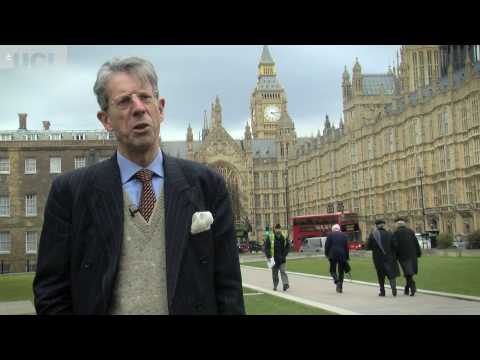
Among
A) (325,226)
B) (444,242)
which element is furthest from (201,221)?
(325,226)

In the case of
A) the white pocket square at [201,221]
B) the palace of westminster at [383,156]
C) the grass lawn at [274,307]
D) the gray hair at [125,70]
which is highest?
the palace of westminster at [383,156]

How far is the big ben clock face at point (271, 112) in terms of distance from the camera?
89387 millimetres

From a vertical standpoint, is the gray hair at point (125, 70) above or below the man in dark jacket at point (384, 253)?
above

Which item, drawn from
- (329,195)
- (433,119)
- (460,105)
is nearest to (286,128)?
(329,195)

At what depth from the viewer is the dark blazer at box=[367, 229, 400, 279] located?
14.7 metres

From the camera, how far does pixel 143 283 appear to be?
3.24 m

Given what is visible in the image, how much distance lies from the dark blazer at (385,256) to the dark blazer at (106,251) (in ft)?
38.5

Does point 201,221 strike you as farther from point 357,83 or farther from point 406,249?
point 357,83

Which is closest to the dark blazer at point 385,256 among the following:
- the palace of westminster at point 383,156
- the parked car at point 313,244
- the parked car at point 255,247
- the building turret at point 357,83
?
the palace of westminster at point 383,156

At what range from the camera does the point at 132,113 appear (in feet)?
10.8

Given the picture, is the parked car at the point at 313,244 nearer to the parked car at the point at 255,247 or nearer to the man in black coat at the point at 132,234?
the parked car at the point at 255,247

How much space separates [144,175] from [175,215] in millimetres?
276

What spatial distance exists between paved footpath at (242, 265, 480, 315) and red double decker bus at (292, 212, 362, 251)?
21.2 meters

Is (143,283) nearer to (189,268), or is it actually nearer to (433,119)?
(189,268)
